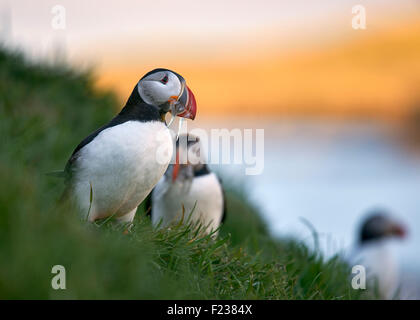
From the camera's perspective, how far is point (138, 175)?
338cm

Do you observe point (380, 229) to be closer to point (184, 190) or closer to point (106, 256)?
point (184, 190)

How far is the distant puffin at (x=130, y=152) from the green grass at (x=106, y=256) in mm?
165

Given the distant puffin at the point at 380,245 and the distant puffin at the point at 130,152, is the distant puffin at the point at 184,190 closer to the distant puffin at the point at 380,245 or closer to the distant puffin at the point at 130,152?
the distant puffin at the point at 130,152

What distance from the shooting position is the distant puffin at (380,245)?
8.42 m

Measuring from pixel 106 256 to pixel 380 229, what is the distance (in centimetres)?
699

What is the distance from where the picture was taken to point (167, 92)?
→ 3.45 metres

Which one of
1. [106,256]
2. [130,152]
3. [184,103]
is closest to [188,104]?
[184,103]

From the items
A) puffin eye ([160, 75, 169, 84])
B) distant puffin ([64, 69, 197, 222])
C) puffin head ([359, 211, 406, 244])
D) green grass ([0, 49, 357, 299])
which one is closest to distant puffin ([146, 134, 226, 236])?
green grass ([0, 49, 357, 299])

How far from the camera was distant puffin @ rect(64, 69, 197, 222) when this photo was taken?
3.35m

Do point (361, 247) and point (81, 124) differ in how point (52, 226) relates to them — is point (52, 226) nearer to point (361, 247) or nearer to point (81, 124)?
point (81, 124)

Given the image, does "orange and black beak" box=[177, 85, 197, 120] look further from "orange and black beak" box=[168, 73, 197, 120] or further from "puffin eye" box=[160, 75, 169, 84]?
"puffin eye" box=[160, 75, 169, 84]

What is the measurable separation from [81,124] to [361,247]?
4677 millimetres

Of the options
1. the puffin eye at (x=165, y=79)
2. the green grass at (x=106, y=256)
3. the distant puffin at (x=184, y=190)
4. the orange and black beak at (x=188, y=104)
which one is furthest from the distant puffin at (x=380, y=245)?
the puffin eye at (x=165, y=79)
